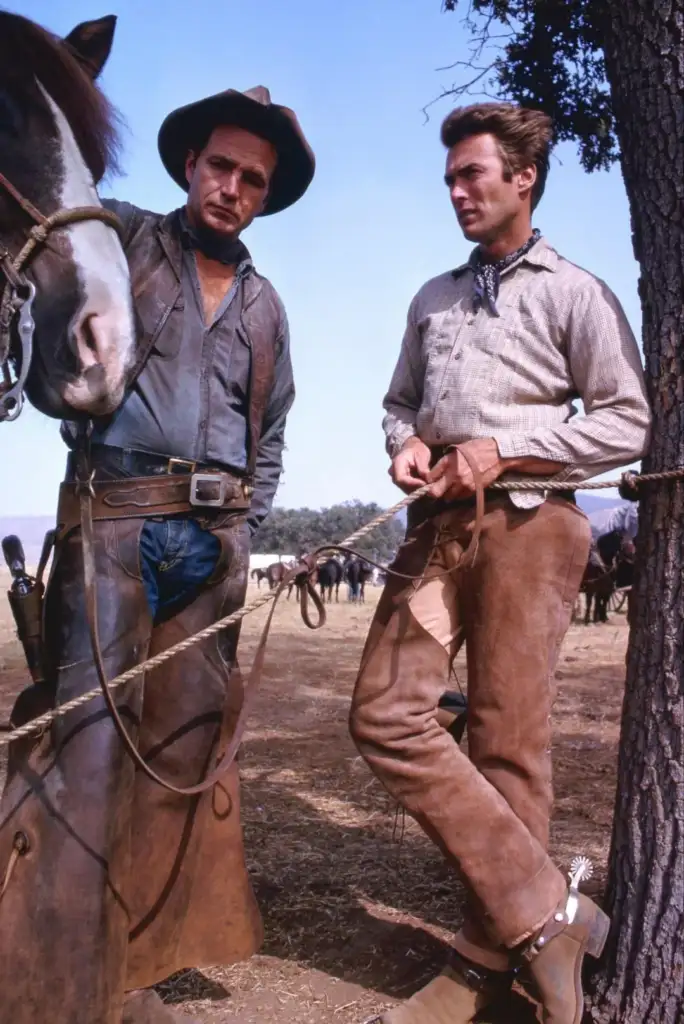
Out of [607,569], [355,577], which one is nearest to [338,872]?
[607,569]

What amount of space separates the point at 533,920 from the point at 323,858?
1.70 meters

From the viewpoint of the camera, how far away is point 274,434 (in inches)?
134

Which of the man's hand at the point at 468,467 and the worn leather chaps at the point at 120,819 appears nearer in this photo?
the worn leather chaps at the point at 120,819

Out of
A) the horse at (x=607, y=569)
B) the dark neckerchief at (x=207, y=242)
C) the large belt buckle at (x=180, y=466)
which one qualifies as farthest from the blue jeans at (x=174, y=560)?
the horse at (x=607, y=569)

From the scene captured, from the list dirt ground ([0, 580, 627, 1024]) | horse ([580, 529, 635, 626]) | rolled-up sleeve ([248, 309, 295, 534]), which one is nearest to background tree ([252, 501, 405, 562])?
horse ([580, 529, 635, 626])

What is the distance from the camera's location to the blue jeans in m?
2.81

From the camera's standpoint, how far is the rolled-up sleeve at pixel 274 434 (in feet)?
10.7

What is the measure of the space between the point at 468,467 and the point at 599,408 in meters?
0.42

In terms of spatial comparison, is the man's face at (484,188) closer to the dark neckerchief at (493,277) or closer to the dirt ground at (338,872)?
the dark neckerchief at (493,277)

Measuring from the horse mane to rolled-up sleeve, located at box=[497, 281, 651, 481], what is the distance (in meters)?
1.49

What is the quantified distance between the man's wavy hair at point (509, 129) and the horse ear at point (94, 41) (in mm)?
1128

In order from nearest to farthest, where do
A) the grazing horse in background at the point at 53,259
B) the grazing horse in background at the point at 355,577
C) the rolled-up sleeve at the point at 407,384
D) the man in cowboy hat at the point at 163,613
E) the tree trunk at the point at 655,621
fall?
the grazing horse in background at the point at 53,259, the man in cowboy hat at the point at 163,613, the tree trunk at the point at 655,621, the rolled-up sleeve at the point at 407,384, the grazing horse in background at the point at 355,577

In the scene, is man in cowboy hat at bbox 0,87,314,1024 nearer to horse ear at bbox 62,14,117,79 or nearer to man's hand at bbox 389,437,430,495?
horse ear at bbox 62,14,117,79

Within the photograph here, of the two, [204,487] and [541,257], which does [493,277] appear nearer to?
[541,257]
